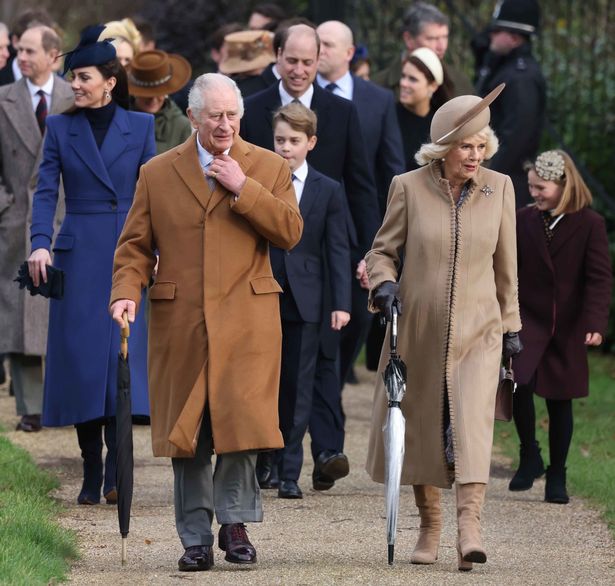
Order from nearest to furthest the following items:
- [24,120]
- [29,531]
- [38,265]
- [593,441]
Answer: [29,531] → [38,265] → [24,120] → [593,441]

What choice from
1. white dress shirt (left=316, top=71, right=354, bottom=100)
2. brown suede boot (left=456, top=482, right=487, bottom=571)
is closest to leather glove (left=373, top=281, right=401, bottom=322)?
brown suede boot (left=456, top=482, right=487, bottom=571)

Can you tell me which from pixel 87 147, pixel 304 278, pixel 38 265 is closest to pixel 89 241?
pixel 38 265

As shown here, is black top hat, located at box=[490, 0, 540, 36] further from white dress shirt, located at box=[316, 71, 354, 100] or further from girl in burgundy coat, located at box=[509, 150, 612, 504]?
girl in burgundy coat, located at box=[509, 150, 612, 504]

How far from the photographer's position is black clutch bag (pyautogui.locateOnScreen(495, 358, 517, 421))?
724 cm

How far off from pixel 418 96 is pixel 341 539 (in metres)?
3.88

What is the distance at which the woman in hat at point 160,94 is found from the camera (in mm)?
10672

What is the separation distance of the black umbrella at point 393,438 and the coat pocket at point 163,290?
33.2 inches

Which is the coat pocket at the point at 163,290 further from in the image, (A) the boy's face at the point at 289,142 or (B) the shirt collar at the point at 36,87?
(B) the shirt collar at the point at 36,87

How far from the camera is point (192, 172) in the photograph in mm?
6887

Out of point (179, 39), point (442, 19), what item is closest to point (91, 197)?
point (442, 19)

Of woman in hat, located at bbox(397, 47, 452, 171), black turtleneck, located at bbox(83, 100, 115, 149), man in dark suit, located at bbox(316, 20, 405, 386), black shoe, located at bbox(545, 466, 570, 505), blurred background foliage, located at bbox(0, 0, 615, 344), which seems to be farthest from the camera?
blurred background foliage, located at bbox(0, 0, 615, 344)

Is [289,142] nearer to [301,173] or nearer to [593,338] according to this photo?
[301,173]

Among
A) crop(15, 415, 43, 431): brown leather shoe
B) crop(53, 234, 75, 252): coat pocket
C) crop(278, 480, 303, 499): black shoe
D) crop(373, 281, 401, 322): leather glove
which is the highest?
crop(53, 234, 75, 252): coat pocket

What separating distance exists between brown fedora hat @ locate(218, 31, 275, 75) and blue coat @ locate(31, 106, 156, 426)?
3211 mm
